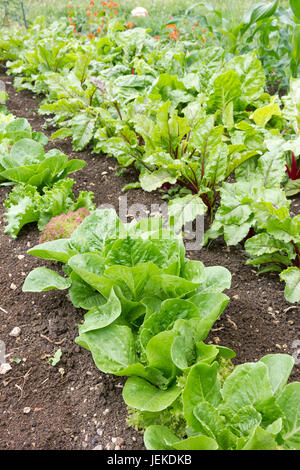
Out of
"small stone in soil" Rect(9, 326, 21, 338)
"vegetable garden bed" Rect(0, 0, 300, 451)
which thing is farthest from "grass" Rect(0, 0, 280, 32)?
"small stone in soil" Rect(9, 326, 21, 338)

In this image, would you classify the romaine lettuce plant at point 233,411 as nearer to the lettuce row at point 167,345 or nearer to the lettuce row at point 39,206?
the lettuce row at point 167,345

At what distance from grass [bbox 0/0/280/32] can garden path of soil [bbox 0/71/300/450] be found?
23.0ft

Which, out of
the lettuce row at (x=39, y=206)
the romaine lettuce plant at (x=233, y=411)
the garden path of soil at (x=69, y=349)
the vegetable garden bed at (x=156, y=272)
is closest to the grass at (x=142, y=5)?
the vegetable garden bed at (x=156, y=272)

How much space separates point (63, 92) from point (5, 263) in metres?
2.07

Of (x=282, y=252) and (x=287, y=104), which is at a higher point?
(x=287, y=104)

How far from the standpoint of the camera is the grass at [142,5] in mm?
9273

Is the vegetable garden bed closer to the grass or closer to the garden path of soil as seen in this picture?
the garden path of soil

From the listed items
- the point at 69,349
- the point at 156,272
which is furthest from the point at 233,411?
the point at 69,349

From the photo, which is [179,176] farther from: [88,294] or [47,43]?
[47,43]

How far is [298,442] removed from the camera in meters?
1.68

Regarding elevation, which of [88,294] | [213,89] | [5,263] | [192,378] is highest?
[213,89]

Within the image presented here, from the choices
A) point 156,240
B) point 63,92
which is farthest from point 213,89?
point 156,240

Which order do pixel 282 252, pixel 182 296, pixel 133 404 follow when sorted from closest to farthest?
pixel 133 404 → pixel 182 296 → pixel 282 252

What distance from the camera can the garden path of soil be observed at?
6.65 ft
